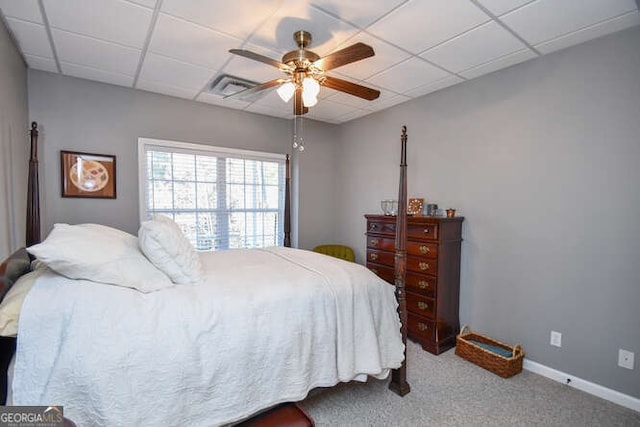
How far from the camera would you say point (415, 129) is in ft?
11.2

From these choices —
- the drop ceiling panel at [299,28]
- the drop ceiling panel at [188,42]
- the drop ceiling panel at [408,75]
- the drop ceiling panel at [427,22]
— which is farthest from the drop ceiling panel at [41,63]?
the drop ceiling panel at [408,75]

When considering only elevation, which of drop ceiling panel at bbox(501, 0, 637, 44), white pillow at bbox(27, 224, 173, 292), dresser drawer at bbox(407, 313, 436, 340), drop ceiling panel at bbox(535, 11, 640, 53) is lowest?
dresser drawer at bbox(407, 313, 436, 340)

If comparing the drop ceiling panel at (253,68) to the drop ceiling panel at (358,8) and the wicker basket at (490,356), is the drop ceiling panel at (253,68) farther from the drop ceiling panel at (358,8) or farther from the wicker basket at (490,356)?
the wicker basket at (490,356)

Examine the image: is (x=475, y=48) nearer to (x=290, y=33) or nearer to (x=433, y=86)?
(x=433, y=86)

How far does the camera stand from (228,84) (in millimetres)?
2957

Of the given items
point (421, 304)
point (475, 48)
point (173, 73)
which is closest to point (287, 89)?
point (173, 73)


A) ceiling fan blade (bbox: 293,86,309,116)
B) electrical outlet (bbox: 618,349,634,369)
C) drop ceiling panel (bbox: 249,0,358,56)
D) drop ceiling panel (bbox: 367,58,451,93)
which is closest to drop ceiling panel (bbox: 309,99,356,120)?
drop ceiling panel (bbox: 367,58,451,93)

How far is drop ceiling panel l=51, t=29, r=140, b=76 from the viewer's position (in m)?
2.20

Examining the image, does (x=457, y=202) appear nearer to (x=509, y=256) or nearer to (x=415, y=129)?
(x=509, y=256)

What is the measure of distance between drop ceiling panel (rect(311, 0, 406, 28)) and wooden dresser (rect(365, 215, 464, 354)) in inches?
67.3

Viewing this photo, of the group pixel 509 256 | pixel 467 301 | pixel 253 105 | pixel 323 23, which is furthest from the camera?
pixel 253 105

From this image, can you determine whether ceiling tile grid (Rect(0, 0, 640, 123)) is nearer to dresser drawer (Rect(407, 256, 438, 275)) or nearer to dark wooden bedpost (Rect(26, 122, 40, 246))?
dark wooden bedpost (Rect(26, 122, 40, 246))

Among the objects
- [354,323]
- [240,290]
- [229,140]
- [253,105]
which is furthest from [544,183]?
[229,140]

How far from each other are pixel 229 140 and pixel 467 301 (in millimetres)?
3315
